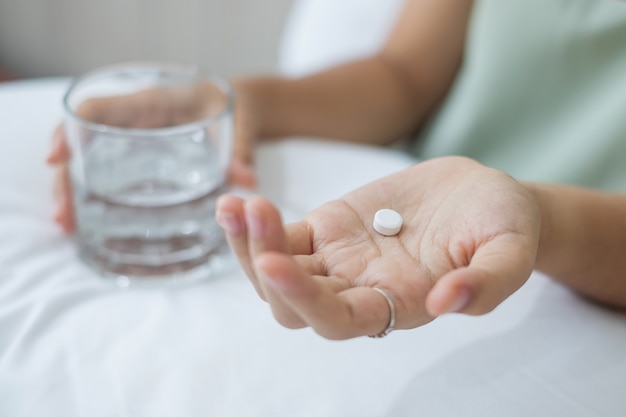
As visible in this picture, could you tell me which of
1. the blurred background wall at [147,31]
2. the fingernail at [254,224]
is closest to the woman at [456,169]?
the fingernail at [254,224]

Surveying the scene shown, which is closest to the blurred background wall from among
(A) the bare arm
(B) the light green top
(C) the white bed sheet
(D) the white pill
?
(A) the bare arm

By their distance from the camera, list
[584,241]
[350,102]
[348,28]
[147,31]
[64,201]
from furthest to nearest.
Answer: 1. [147,31]
2. [348,28]
3. [350,102]
4. [64,201]
5. [584,241]

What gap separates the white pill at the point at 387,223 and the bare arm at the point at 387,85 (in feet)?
1.33

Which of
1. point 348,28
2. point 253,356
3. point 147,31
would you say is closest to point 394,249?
point 253,356

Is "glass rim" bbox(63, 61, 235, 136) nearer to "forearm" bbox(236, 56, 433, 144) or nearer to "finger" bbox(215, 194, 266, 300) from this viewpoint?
"forearm" bbox(236, 56, 433, 144)

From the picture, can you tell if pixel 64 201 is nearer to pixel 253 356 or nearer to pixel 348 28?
pixel 253 356

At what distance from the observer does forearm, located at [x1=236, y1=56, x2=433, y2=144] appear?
89cm

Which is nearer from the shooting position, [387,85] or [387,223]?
[387,223]

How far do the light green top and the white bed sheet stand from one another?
19 centimetres

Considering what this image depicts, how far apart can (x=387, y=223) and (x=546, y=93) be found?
394 millimetres

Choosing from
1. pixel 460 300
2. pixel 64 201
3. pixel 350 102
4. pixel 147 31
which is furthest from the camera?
pixel 147 31

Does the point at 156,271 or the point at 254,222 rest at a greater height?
the point at 254,222

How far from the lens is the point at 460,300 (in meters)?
0.38

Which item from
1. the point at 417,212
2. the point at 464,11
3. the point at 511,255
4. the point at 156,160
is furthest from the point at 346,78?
the point at 511,255
